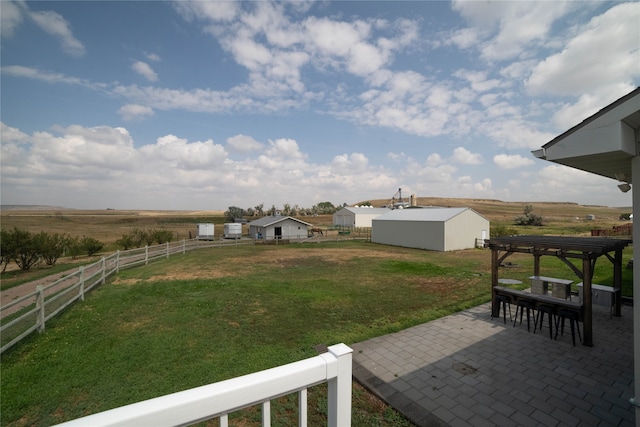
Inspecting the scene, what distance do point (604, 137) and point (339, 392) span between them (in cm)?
422

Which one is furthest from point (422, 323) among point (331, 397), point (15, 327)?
point (15, 327)

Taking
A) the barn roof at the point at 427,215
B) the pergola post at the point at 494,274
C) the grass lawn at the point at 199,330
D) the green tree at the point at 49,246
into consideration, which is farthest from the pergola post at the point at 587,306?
the green tree at the point at 49,246

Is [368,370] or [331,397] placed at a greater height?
[331,397]

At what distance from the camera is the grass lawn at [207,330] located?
167 inches

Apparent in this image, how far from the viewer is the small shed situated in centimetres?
3231

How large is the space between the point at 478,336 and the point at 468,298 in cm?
333

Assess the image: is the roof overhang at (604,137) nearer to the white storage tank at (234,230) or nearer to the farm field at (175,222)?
the farm field at (175,222)

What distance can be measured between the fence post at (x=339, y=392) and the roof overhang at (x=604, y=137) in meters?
4.01

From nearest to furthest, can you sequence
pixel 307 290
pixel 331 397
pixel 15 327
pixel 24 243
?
pixel 331 397, pixel 15 327, pixel 307 290, pixel 24 243

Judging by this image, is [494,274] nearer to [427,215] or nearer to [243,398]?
[243,398]

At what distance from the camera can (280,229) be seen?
33.1 m

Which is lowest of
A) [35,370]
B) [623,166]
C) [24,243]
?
[35,370]

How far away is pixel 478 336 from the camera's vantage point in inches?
249

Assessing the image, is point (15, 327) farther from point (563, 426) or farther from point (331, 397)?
point (563, 426)
